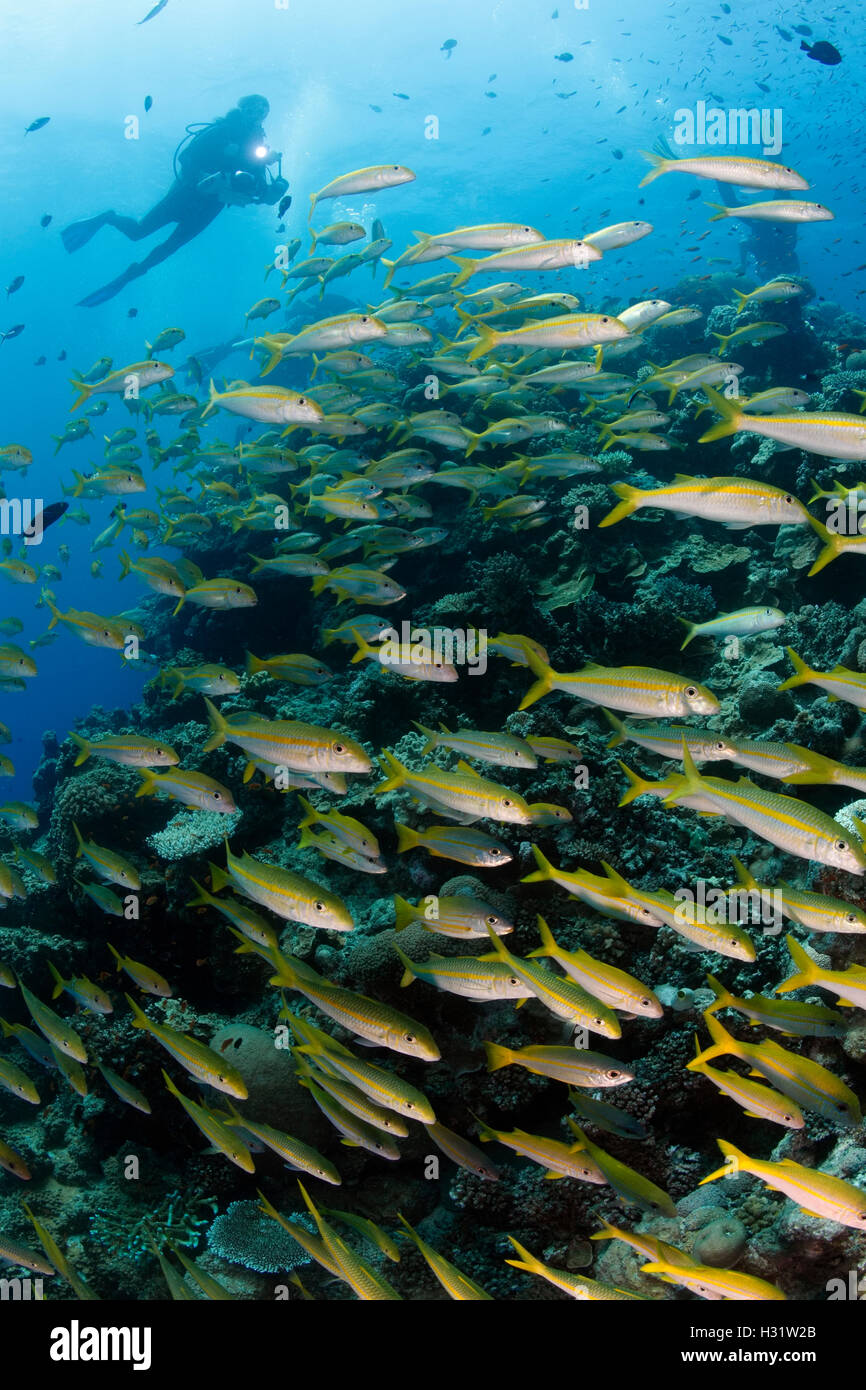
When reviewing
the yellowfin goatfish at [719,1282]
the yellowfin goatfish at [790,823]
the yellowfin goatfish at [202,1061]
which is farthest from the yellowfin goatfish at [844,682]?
the yellowfin goatfish at [202,1061]

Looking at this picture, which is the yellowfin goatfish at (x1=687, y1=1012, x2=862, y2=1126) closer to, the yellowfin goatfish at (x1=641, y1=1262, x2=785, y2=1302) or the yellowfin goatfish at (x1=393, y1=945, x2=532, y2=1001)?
the yellowfin goatfish at (x1=641, y1=1262, x2=785, y2=1302)

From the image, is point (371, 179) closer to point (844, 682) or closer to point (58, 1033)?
point (844, 682)

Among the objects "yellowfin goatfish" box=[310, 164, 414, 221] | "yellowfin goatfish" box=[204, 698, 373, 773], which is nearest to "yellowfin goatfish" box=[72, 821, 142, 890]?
"yellowfin goatfish" box=[204, 698, 373, 773]

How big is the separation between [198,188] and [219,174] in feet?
5.38

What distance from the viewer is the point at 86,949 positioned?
755 centimetres

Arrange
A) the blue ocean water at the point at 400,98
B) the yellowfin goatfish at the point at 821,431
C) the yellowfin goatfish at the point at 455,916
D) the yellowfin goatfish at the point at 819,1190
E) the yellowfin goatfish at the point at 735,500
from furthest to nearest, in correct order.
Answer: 1. the blue ocean water at the point at 400,98
2. the yellowfin goatfish at the point at 735,500
3. the yellowfin goatfish at the point at 455,916
4. the yellowfin goatfish at the point at 821,431
5. the yellowfin goatfish at the point at 819,1190

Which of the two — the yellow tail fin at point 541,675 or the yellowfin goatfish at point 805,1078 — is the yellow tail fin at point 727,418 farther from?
the yellowfin goatfish at point 805,1078

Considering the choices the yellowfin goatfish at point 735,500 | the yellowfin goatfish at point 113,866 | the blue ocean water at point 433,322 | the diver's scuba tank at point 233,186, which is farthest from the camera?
the diver's scuba tank at point 233,186

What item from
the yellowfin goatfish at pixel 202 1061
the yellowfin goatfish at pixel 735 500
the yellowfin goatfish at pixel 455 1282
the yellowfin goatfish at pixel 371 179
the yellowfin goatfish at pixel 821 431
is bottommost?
the yellowfin goatfish at pixel 455 1282

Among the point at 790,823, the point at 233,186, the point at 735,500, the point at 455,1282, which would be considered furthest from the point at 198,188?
the point at 455,1282

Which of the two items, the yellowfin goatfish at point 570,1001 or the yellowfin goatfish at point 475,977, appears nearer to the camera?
the yellowfin goatfish at point 570,1001

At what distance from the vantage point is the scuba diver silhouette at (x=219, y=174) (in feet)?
73.6

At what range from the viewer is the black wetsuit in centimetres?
2262
